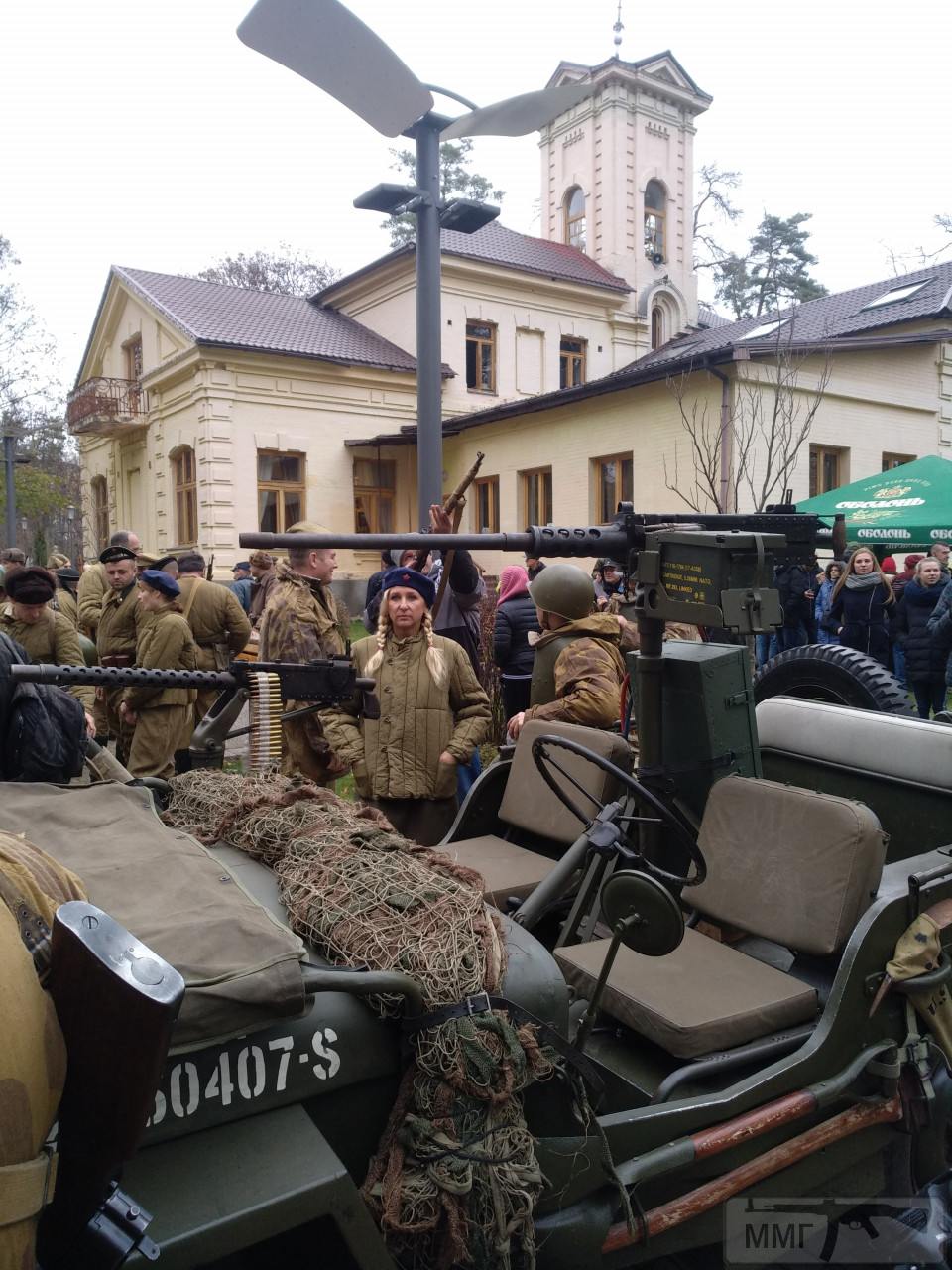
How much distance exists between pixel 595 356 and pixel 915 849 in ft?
81.4

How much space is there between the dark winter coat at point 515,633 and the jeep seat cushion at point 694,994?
15.4ft

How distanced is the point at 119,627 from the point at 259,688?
395 cm

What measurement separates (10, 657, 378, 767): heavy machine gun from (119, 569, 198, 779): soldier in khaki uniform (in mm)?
2604

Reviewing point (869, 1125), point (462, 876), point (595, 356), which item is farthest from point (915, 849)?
point (595, 356)

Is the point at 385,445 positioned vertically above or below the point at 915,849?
above

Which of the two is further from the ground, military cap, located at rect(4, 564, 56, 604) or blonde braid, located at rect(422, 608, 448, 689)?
military cap, located at rect(4, 564, 56, 604)

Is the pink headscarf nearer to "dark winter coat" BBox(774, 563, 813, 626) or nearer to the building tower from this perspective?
"dark winter coat" BBox(774, 563, 813, 626)

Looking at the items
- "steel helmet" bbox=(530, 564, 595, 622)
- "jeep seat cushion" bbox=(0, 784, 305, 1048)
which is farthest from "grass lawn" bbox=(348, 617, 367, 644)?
"jeep seat cushion" bbox=(0, 784, 305, 1048)

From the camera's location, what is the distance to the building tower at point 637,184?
27.9 metres

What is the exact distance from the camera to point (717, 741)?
350 centimetres

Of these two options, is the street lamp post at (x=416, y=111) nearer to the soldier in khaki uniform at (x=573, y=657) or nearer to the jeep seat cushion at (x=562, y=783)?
the soldier in khaki uniform at (x=573, y=657)

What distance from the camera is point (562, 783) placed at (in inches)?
155

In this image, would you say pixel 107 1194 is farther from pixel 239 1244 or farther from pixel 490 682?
pixel 490 682

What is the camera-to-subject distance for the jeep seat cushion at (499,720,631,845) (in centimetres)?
374
